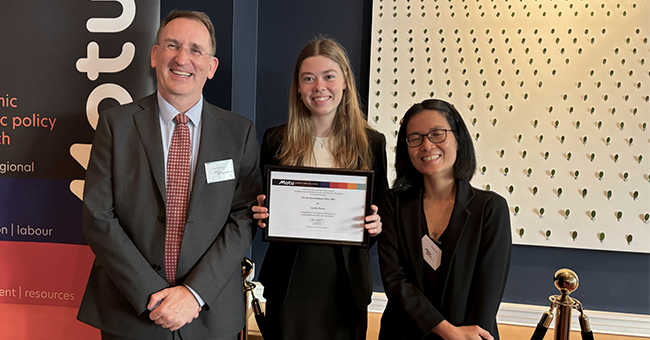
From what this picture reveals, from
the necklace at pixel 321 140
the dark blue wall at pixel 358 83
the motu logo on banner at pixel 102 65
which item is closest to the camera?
the necklace at pixel 321 140

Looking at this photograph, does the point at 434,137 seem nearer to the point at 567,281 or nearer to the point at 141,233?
the point at 567,281

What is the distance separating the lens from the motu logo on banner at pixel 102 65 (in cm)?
220

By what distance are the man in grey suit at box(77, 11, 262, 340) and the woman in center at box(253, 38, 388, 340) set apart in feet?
0.79

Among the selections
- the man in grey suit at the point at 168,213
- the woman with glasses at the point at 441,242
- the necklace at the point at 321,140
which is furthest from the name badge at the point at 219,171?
the woman with glasses at the point at 441,242

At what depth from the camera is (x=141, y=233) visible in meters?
1.54

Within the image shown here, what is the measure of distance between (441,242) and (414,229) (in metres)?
0.12

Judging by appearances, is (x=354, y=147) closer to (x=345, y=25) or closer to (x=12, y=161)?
(x=345, y=25)

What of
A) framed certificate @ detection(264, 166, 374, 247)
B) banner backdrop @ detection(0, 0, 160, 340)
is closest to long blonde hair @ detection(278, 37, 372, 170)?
framed certificate @ detection(264, 166, 374, 247)

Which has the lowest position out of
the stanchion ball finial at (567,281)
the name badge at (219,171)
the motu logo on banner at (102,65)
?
the stanchion ball finial at (567,281)

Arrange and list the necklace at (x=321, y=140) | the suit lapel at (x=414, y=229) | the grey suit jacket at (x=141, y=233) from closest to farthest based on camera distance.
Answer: the grey suit jacket at (x=141, y=233) < the suit lapel at (x=414, y=229) < the necklace at (x=321, y=140)

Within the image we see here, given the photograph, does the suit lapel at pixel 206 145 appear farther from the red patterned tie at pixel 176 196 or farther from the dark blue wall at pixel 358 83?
the dark blue wall at pixel 358 83

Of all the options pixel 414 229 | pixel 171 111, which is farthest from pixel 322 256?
pixel 171 111

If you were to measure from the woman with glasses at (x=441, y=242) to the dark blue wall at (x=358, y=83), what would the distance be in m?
1.16

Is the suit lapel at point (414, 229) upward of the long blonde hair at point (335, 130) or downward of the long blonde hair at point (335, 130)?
downward
